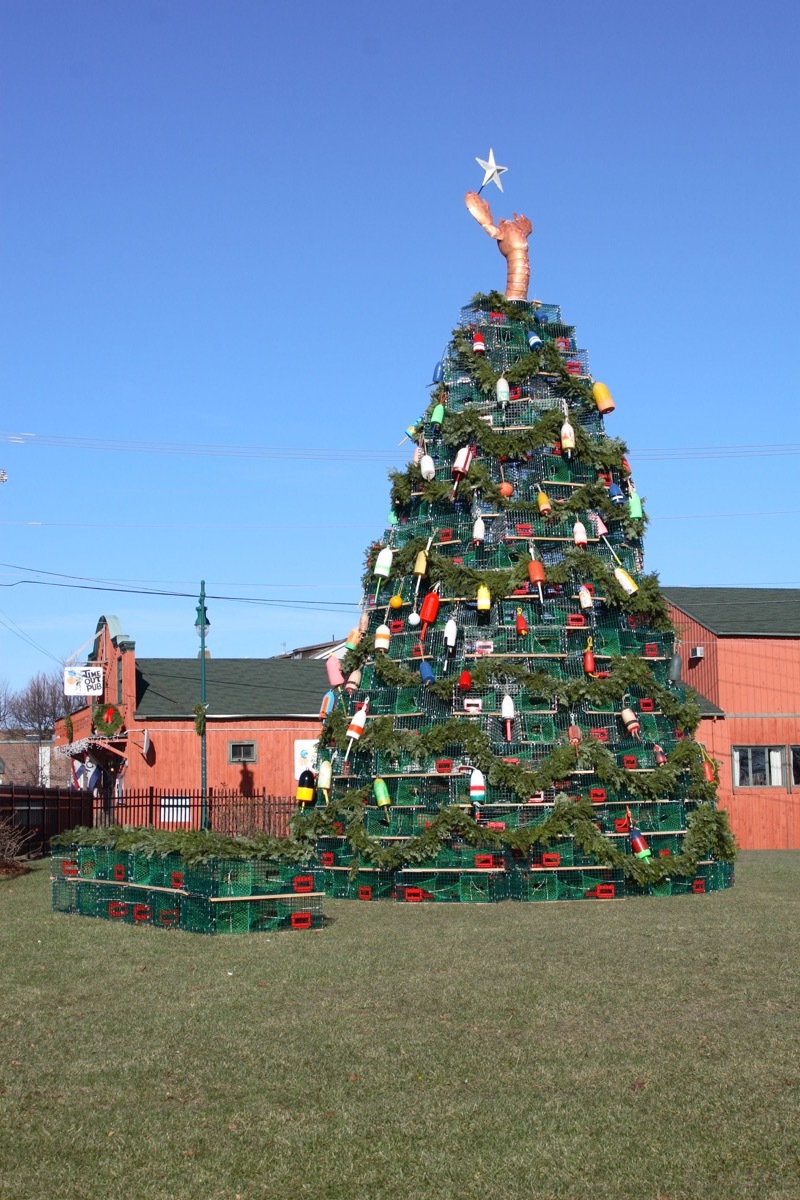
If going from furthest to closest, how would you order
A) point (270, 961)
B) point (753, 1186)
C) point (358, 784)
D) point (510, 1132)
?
1. point (358, 784)
2. point (270, 961)
3. point (510, 1132)
4. point (753, 1186)

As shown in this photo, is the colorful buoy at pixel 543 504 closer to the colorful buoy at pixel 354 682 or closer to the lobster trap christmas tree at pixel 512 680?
the lobster trap christmas tree at pixel 512 680

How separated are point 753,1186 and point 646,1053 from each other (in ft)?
9.35

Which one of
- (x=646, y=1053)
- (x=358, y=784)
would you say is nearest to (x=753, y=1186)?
(x=646, y=1053)

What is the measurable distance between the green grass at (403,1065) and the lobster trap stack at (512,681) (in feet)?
12.3

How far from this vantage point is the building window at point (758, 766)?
36.3m

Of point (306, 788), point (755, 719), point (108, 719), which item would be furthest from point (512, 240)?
point (108, 719)

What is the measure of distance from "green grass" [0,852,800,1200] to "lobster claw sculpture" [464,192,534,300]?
12.4 metres

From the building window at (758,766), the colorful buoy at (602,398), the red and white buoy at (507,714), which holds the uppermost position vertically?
the colorful buoy at (602,398)

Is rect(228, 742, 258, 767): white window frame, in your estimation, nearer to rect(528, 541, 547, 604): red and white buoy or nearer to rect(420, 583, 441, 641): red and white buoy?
rect(420, 583, 441, 641): red and white buoy

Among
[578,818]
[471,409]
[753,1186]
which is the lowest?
[753,1186]

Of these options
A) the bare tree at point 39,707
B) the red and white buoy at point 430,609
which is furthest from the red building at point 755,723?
the bare tree at point 39,707

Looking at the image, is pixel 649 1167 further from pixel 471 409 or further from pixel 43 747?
pixel 43 747

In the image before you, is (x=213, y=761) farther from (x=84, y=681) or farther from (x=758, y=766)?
(x=758, y=766)

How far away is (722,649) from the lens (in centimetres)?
3659
